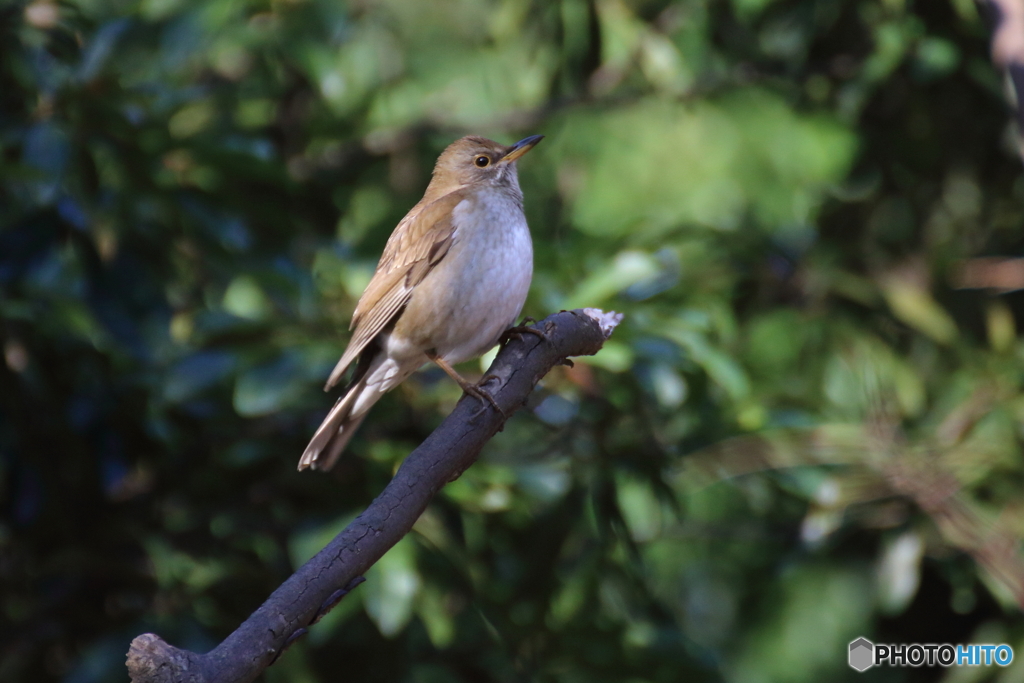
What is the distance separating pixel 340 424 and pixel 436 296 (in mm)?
617

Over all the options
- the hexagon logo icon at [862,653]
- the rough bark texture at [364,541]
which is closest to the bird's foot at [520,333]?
the rough bark texture at [364,541]

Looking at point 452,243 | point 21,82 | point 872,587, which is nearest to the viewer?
point 452,243

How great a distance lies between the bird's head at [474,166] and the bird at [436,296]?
88mm

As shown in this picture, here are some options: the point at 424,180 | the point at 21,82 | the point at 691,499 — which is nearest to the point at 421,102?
the point at 424,180

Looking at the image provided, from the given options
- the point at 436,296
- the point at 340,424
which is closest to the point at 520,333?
the point at 436,296

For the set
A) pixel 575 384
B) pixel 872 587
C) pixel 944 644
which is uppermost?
pixel 575 384

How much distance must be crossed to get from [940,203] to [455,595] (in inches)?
132

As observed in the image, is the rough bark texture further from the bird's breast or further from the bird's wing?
the bird's wing

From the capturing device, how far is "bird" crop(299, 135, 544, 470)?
3449mm

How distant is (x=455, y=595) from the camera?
4457 millimetres

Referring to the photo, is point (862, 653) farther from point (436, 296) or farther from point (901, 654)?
point (436, 296)

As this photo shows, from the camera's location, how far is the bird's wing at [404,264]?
3.63m

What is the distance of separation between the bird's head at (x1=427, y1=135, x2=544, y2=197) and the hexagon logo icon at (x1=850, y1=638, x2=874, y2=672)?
2866mm

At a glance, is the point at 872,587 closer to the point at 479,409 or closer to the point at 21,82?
the point at 479,409
